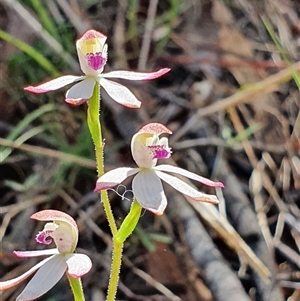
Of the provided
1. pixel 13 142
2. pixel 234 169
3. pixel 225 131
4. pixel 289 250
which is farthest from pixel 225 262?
pixel 13 142

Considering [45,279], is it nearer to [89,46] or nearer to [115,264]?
[115,264]

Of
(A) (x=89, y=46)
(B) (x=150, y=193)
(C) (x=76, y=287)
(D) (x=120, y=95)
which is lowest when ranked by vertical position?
(C) (x=76, y=287)

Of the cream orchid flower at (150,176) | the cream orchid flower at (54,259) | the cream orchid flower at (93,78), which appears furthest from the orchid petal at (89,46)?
the cream orchid flower at (54,259)

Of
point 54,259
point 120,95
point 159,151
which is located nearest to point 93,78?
point 120,95

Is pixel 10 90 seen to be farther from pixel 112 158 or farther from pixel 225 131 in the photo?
pixel 225 131

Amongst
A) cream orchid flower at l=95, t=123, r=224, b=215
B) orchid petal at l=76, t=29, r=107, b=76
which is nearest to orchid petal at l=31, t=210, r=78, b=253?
cream orchid flower at l=95, t=123, r=224, b=215

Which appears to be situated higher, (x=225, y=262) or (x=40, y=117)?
(x=40, y=117)

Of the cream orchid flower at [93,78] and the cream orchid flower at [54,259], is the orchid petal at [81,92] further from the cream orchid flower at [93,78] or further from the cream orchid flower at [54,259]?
the cream orchid flower at [54,259]
